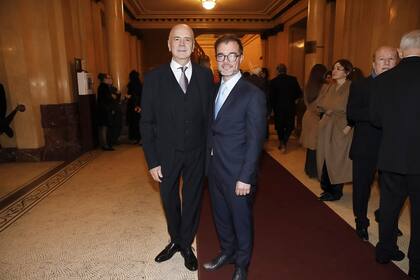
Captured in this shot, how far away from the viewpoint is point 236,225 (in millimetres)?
2000

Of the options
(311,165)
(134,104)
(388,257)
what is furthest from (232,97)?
(134,104)

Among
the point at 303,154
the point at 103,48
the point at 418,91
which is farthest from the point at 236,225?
the point at 103,48

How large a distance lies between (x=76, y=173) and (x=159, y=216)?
2.22 meters

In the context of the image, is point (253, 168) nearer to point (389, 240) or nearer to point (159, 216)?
point (389, 240)

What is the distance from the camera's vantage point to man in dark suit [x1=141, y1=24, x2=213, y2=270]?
2092 millimetres

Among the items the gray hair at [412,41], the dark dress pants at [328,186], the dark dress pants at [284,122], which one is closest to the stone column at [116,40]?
the dark dress pants at [284,122]

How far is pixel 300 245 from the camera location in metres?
2.65

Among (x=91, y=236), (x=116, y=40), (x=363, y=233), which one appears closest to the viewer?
(x=363, y=233)

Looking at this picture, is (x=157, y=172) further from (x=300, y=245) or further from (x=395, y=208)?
(x=395, y=208)

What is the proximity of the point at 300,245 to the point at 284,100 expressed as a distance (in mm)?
3902

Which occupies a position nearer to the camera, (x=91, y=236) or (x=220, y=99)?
(x=220, y=99)

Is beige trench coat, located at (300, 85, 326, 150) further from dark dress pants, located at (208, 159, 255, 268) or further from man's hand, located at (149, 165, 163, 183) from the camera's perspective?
man's hand, located at (149, 165, 163, 183)

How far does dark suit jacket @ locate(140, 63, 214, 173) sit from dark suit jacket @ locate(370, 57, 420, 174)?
1152 millimetres

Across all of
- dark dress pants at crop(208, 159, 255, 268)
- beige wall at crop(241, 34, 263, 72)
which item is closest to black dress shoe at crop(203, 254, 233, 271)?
dark dress pants at crop(208, 159, 255, 268)
